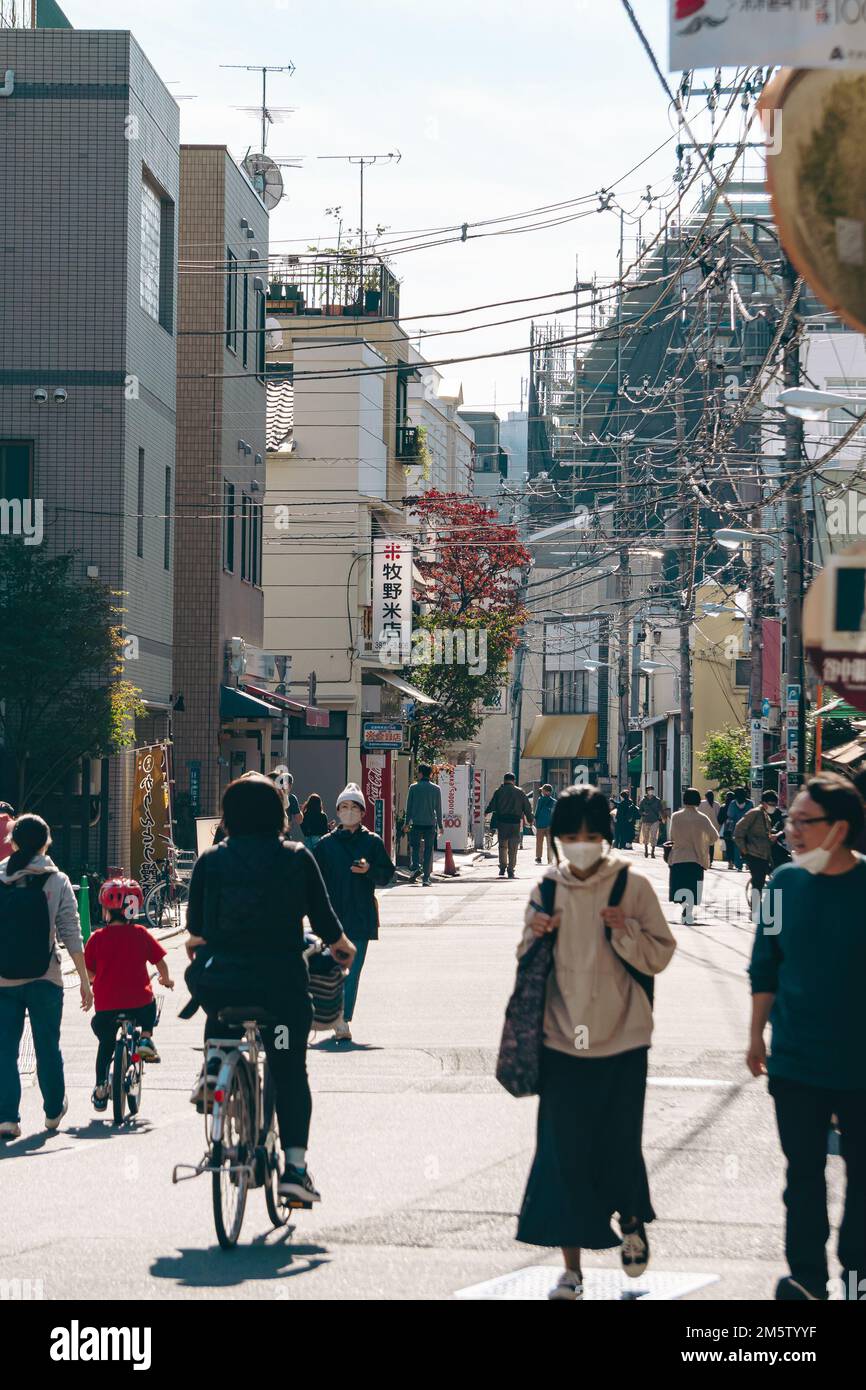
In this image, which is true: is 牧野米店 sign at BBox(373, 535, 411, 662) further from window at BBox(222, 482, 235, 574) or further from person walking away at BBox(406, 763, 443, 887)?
person walking away at BBox(406, 763, 443, 887)

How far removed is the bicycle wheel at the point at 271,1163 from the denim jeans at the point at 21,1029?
2.82m

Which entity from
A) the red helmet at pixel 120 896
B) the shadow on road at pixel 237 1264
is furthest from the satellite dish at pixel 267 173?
the shadow on road at pixel 237 1264

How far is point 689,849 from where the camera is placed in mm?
26016

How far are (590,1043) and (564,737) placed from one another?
276ft

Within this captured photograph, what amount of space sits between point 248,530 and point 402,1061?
26.2m

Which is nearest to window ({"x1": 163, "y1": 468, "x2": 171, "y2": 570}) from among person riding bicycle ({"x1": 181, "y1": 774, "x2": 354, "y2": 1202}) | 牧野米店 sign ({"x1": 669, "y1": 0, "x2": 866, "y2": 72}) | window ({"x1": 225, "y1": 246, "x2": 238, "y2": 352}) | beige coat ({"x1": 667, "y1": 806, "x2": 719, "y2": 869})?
window ({"x1": 225, "y1": 246, "x2": 238, "y2": 352})

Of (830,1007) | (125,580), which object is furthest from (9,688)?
(830,1007)

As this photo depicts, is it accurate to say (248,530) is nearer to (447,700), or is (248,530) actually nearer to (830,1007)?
(447,700)

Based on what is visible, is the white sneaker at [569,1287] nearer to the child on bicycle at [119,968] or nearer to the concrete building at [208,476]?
the child on bicycle at [119,968]

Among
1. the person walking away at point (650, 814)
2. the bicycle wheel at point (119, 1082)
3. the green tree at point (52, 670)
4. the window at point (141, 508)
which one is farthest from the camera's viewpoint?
the person walking away at point (650, 814)

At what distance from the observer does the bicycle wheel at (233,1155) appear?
313 inches

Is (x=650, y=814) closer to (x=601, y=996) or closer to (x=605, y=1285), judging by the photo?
(x=605, y=1285)

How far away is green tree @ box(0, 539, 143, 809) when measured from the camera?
2470 centimetres

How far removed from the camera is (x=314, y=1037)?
50.9ft
